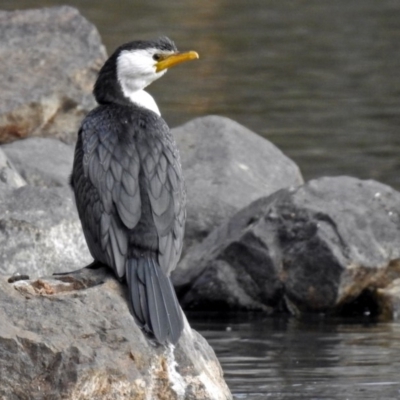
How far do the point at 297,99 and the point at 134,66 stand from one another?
9388 millimetres

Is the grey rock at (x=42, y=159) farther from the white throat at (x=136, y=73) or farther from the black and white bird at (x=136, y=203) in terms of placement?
the black and white bird at (x=136, y=203)

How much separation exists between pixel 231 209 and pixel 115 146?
128 inches

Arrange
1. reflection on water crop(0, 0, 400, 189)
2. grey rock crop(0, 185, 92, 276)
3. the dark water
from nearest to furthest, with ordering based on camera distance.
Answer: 1. the dark water
2. grey rock crop(0, 185, 92, 276)
3. reflection on water crop(0, 0, 400, 189)

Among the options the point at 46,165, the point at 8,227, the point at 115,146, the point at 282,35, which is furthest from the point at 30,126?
the point at 282,35

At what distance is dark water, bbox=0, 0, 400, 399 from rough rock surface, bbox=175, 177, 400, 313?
6.9 inches

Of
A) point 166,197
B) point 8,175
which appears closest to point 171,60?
point 166,197

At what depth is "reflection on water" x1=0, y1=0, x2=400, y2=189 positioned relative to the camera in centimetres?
1445

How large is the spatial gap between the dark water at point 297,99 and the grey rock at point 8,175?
4.49 feet

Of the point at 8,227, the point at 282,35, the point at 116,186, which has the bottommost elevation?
the point at 282,35

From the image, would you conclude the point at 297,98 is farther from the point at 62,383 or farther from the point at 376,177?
the point at 62,383

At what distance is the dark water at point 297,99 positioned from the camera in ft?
25.6

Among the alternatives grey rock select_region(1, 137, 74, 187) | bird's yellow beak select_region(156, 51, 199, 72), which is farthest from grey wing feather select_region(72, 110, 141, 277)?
grey rock select_region(1, 137, 74, 187)

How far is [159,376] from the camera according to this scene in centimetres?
592

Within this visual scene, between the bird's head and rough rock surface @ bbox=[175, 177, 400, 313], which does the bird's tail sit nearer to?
the bird's head
